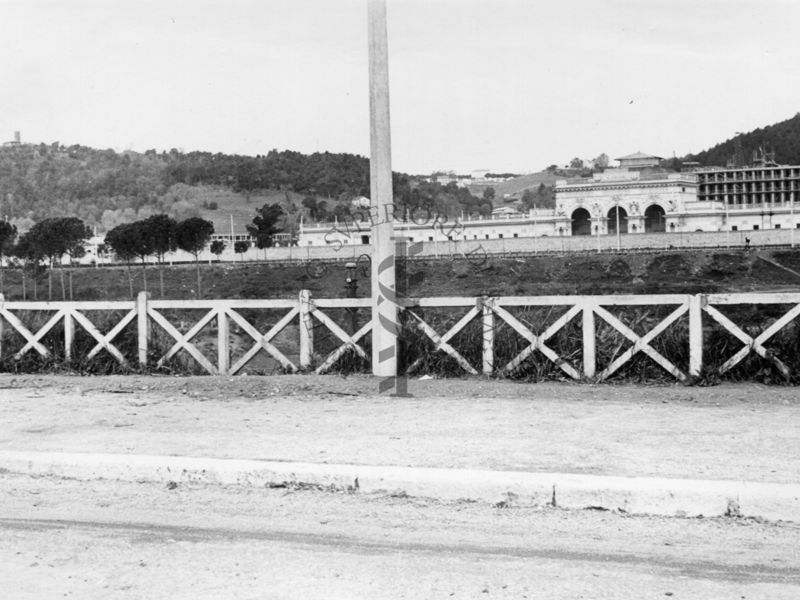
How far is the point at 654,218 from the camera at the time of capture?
14225 centimetres

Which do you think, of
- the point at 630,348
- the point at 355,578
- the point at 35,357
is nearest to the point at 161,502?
the point at 355,578

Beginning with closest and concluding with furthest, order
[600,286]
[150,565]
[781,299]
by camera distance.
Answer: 1. [150,565]
2. [781,299]
3. [600,286]

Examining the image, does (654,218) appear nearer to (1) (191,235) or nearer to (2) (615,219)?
(2) (615,219)

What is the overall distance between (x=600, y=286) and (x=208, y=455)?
9098 cm

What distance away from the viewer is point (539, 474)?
6.47 metres

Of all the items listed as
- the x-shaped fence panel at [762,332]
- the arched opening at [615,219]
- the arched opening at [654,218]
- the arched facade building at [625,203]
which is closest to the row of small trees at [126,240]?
the arched facade building at [625,203]

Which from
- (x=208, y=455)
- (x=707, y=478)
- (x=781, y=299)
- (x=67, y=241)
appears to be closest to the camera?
(x=707, y=478)

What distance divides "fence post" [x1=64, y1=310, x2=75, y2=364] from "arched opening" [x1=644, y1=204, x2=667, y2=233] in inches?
5203

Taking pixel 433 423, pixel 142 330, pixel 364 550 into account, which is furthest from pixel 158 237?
pixel 364 550

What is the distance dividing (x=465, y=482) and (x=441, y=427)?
2197mm

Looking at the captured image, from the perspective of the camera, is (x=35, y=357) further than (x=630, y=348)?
Yes

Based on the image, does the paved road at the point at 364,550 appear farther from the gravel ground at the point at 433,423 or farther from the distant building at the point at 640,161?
the distant building at the point at 640,161

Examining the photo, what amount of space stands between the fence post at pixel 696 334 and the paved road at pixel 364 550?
5471mm

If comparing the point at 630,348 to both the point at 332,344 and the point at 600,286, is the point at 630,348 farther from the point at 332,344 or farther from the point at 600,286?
the point at 600,286
